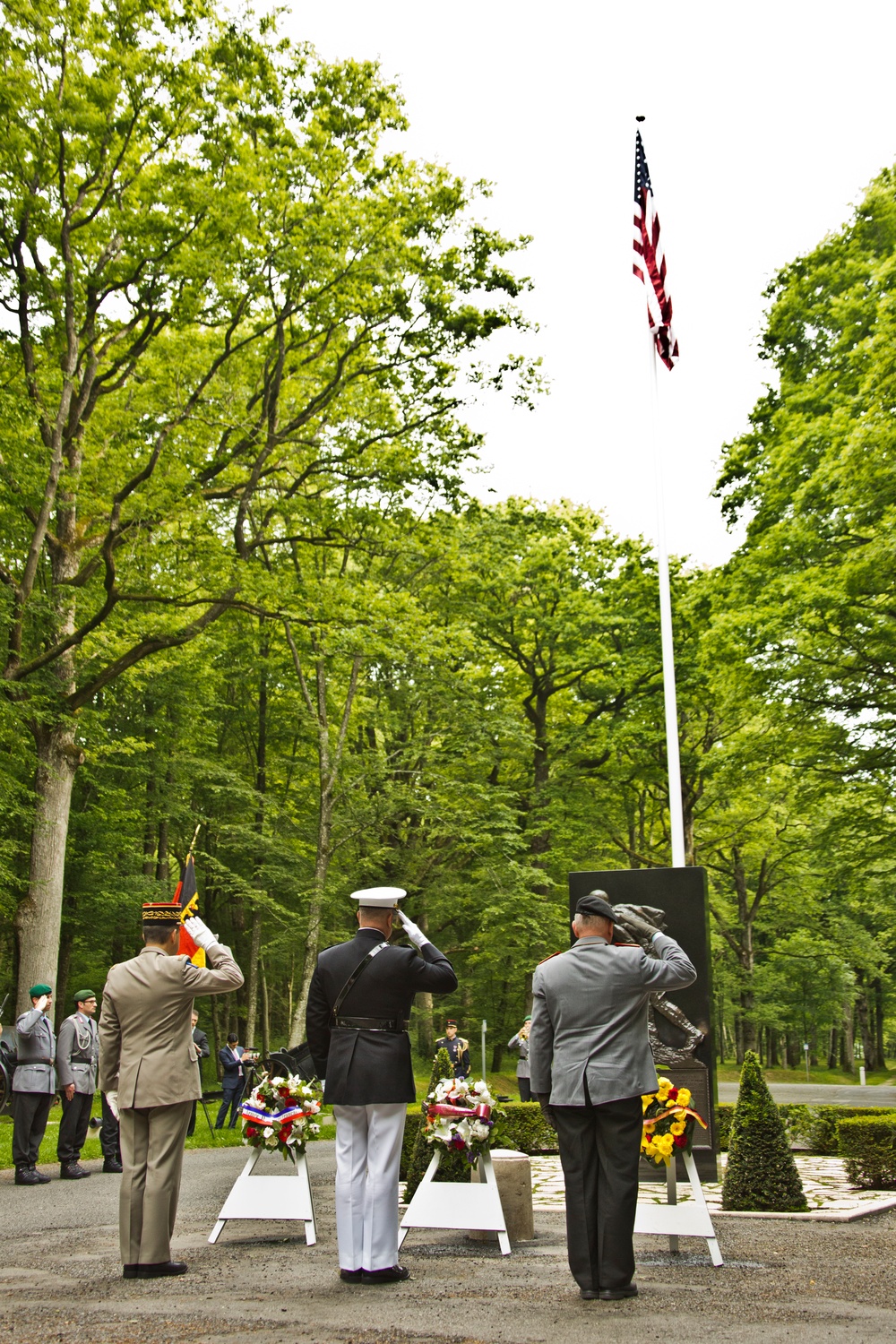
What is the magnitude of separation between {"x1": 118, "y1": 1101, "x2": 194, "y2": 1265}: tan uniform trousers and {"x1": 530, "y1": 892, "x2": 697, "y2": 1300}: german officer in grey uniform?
1984mm

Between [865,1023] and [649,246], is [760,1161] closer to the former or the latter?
[649,246]

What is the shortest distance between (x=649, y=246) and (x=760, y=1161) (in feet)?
34.5

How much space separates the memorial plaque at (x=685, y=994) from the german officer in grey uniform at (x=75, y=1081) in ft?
19.7

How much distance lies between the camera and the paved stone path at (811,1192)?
29.8 feet

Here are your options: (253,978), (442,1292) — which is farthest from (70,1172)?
(253,978)

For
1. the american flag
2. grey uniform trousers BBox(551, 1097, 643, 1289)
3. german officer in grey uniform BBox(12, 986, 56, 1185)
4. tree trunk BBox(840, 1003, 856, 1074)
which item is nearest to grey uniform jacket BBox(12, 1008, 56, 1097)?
german officer in grey uniform BBox(12, 986, 56, 1185)

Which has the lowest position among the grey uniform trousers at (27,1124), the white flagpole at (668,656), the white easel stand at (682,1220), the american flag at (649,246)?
the grey uniform trousers at (27,1124)

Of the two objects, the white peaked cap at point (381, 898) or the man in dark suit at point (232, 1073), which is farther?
the man in dark suit at point (232, 1073)

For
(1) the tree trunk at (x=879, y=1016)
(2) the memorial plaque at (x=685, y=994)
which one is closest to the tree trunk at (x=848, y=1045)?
(1) the tree trunk at (x=879, y=1016)

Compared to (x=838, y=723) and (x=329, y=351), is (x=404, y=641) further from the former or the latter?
(x=838, y=723)

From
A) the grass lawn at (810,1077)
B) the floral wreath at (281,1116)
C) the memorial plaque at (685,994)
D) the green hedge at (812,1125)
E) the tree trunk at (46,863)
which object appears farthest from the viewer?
the grass lawn at (810,1077)

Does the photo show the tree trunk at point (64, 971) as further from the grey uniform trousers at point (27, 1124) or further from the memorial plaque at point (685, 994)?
the memorial plaque at point (685, 994)

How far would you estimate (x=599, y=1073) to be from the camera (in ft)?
18.5

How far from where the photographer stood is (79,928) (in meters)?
28.3
